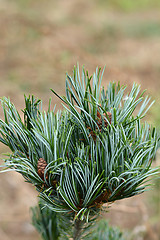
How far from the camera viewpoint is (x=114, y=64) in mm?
2527

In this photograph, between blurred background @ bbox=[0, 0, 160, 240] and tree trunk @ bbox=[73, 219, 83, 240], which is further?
blurred background @ bbox=[0, 0, 160, 240]

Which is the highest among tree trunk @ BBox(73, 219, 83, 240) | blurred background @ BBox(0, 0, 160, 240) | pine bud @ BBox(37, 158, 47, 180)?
blurred background @ BBox(0, 0, 160, 240)

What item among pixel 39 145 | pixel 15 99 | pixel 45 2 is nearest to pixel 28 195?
pixel 15 99

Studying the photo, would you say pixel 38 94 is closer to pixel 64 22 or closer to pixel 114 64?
pixel 114 64

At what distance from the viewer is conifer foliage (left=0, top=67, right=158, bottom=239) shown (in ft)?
0.85

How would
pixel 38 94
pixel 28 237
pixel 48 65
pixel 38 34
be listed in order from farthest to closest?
pixel 38 34
pixel 48 65
pixel 38 94
pixel 28 237

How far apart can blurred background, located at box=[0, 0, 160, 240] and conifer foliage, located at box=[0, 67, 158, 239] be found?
576 mm

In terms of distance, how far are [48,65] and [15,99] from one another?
613mm

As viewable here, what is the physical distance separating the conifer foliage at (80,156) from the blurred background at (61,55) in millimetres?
576

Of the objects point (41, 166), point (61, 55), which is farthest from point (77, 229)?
point (61, 55)

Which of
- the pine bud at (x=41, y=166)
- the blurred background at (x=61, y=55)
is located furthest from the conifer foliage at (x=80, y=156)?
the blurred background at (x=61, y=55)

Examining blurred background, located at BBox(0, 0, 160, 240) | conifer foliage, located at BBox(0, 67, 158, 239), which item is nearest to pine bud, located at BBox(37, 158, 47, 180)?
conifer foliage, located at BBox(0, 67, 158, 239)

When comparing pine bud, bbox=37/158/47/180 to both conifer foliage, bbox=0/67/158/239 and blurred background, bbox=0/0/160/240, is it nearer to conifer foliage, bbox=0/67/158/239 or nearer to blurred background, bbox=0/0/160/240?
conifer foliage, bbox=0/67/158/239

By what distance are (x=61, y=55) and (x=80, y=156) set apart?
88.1 inches
